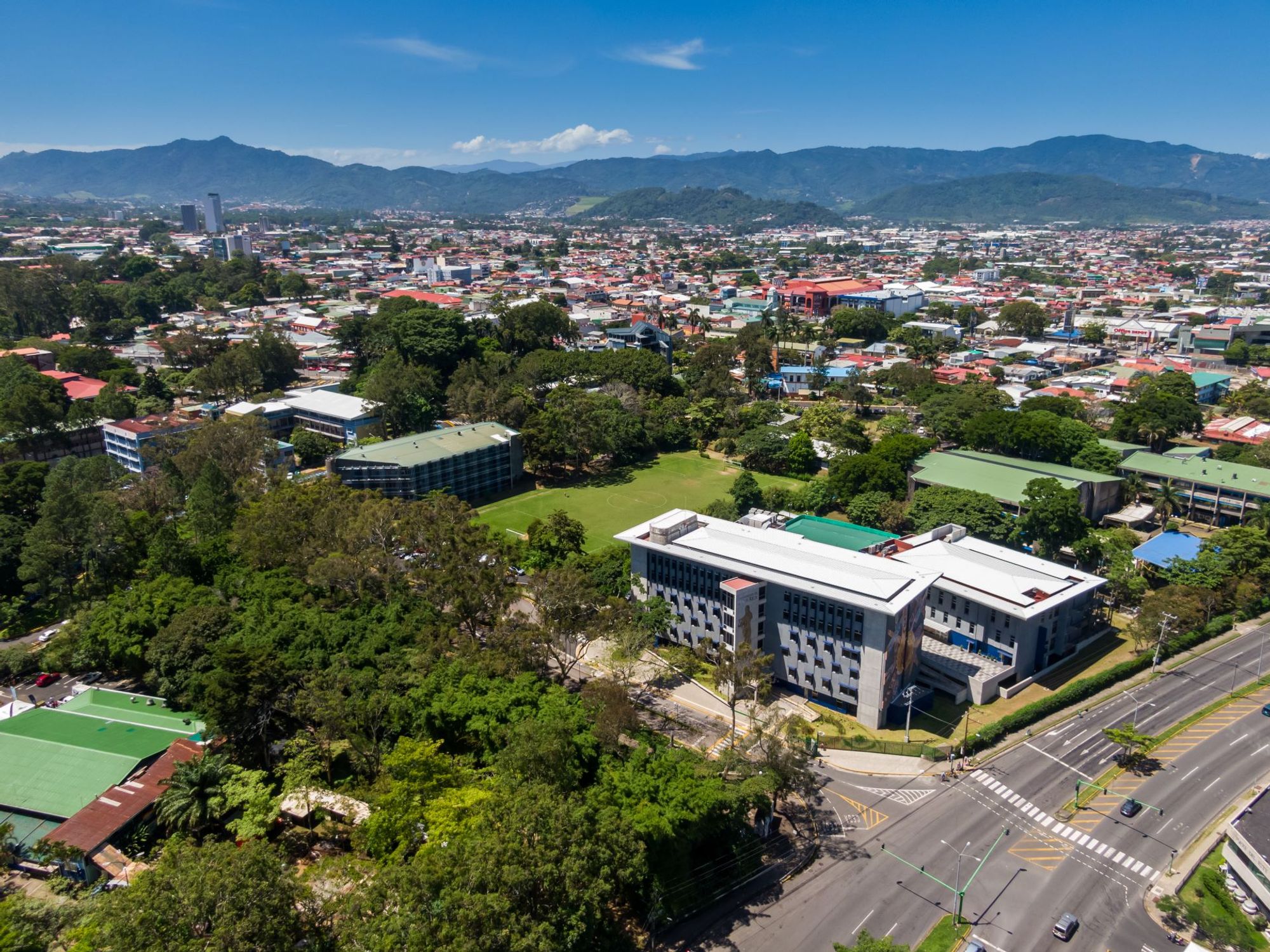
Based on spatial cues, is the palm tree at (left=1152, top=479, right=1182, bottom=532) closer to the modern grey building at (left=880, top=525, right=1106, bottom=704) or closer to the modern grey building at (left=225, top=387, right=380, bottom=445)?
the modern grey building at (left=880, top=525, right=1106, bottom=704)

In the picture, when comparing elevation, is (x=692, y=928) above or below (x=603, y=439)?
below

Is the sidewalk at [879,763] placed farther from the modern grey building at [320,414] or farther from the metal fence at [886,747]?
the modern grey building at [320,414]

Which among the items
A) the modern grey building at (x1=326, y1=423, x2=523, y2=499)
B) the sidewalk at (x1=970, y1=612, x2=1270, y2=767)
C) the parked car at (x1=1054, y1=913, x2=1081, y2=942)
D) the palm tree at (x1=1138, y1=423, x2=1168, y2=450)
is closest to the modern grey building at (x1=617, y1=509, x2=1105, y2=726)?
the sidewalk at (x1=970, y1=612, x2=1270, y2=767)

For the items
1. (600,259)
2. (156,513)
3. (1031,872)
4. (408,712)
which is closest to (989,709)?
(1031,872)

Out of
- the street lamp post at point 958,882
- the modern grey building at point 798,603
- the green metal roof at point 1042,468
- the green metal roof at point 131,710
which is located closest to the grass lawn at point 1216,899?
the street lamp post at point 958,882

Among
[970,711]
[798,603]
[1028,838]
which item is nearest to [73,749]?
[798,603]

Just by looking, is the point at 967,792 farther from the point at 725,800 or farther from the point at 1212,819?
the point at 725,800
